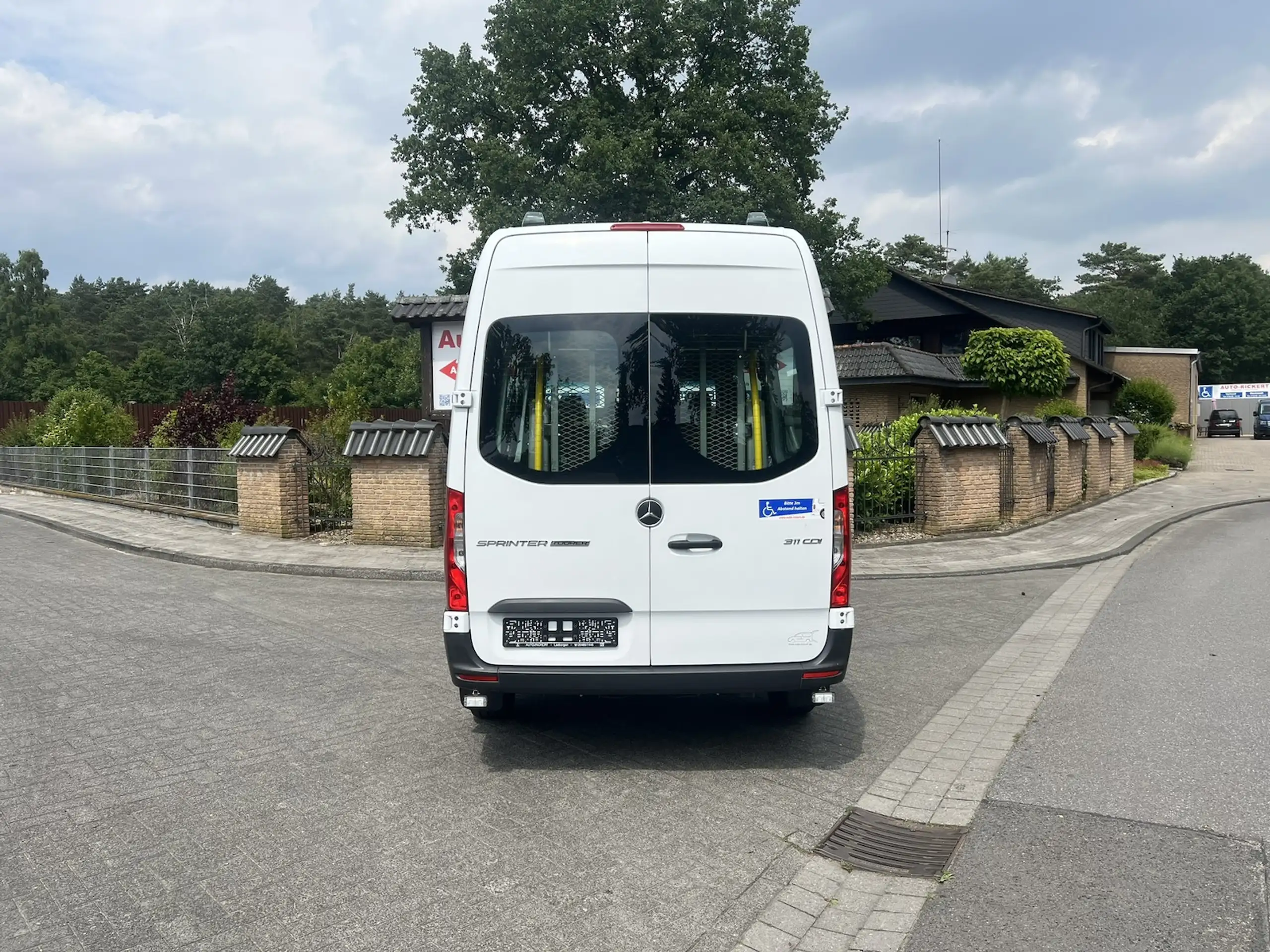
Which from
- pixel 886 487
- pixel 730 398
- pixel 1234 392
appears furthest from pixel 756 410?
pixel 1234 392

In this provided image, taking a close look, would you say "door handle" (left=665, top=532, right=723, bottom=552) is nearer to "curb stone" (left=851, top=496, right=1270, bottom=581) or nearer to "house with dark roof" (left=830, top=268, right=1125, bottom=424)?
"curb stone" (left=851, top=496, right=1270, bottom=581)

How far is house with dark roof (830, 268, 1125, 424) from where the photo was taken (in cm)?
3238

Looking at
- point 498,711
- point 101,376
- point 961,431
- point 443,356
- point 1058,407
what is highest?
point 101,376

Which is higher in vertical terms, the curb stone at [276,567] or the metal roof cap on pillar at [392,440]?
the metal roof cap on pillar at [392,440]

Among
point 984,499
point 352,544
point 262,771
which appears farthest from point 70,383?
point 262,771

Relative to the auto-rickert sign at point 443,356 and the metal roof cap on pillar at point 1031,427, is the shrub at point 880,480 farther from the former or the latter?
the auto-rickert sign at point 443,356

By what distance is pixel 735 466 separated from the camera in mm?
5008

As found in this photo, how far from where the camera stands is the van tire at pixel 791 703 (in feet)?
18.9

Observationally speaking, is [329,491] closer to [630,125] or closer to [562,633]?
[562,633]

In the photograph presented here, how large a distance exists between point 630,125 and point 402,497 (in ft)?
76.5

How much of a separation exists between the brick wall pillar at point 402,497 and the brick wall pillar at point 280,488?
4.91 ft

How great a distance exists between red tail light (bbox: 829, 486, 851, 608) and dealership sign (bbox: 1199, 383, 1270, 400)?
7632 centimetres

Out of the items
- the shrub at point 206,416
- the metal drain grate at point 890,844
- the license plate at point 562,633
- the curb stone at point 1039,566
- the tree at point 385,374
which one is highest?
the tree at point 385,374

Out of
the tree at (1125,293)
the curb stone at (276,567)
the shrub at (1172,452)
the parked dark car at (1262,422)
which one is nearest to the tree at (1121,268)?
the tree at (1125,293)
